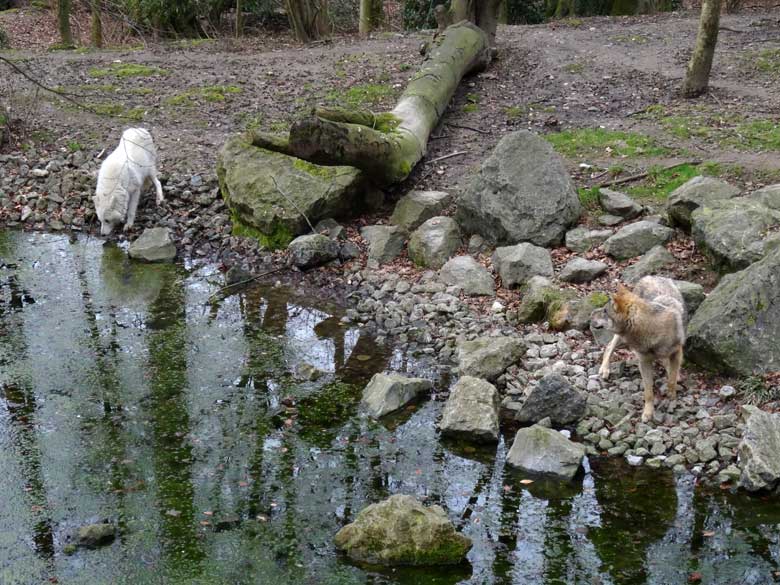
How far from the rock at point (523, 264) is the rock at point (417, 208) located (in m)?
1.56

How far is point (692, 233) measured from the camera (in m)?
9.23

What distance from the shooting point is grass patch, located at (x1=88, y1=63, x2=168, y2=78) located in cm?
1772

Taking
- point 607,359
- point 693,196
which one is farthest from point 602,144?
point 607,359

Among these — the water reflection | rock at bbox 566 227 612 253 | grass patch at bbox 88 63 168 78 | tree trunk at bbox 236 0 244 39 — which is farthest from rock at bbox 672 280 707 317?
tree trunk at bbox 236 0 244 39

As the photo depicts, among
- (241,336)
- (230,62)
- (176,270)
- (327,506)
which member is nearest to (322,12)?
(230,62)

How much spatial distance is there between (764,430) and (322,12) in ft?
58.6

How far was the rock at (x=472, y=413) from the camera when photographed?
281 inches

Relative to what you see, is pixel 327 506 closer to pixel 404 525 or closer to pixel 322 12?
pixel 404 525

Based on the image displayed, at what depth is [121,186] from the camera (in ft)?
39.4

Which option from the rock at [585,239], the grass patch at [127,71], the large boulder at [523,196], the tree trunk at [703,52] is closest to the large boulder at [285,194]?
the large boulder at [523,196]

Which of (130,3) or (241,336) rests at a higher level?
(130,3)

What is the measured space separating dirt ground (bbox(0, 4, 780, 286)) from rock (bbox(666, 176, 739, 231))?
0.36 meters

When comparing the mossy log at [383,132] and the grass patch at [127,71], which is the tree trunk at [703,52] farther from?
the grass patch at [127,71]

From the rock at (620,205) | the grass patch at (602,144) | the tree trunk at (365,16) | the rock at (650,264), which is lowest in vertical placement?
the rock at (650,264)
